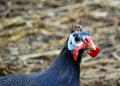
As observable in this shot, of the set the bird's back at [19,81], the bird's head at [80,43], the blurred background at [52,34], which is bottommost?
the blurred background at [52,34]

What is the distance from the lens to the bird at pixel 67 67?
357cm

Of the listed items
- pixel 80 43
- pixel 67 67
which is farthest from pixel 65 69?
pixel 80 43

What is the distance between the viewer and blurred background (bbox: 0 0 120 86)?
16.8 feet

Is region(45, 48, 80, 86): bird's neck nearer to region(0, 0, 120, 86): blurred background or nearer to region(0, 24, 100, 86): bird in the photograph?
region(0, 24, 100, 86): bird

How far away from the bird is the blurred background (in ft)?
3.07

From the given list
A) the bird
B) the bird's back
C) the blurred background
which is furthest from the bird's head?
the blurred background

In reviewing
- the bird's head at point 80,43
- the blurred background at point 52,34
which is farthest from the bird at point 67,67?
the blurred background at point 52,34

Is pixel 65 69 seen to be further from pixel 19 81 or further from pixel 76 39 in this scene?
pixel 19 81

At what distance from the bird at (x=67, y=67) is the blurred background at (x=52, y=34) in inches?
36.9

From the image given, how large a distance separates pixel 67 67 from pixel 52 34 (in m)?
2.39

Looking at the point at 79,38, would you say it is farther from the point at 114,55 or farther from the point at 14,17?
the point at 14,17

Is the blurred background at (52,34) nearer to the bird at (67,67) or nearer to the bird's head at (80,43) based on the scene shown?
the bird at (67,67)

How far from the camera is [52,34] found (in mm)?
5992

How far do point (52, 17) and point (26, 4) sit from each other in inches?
20.5
